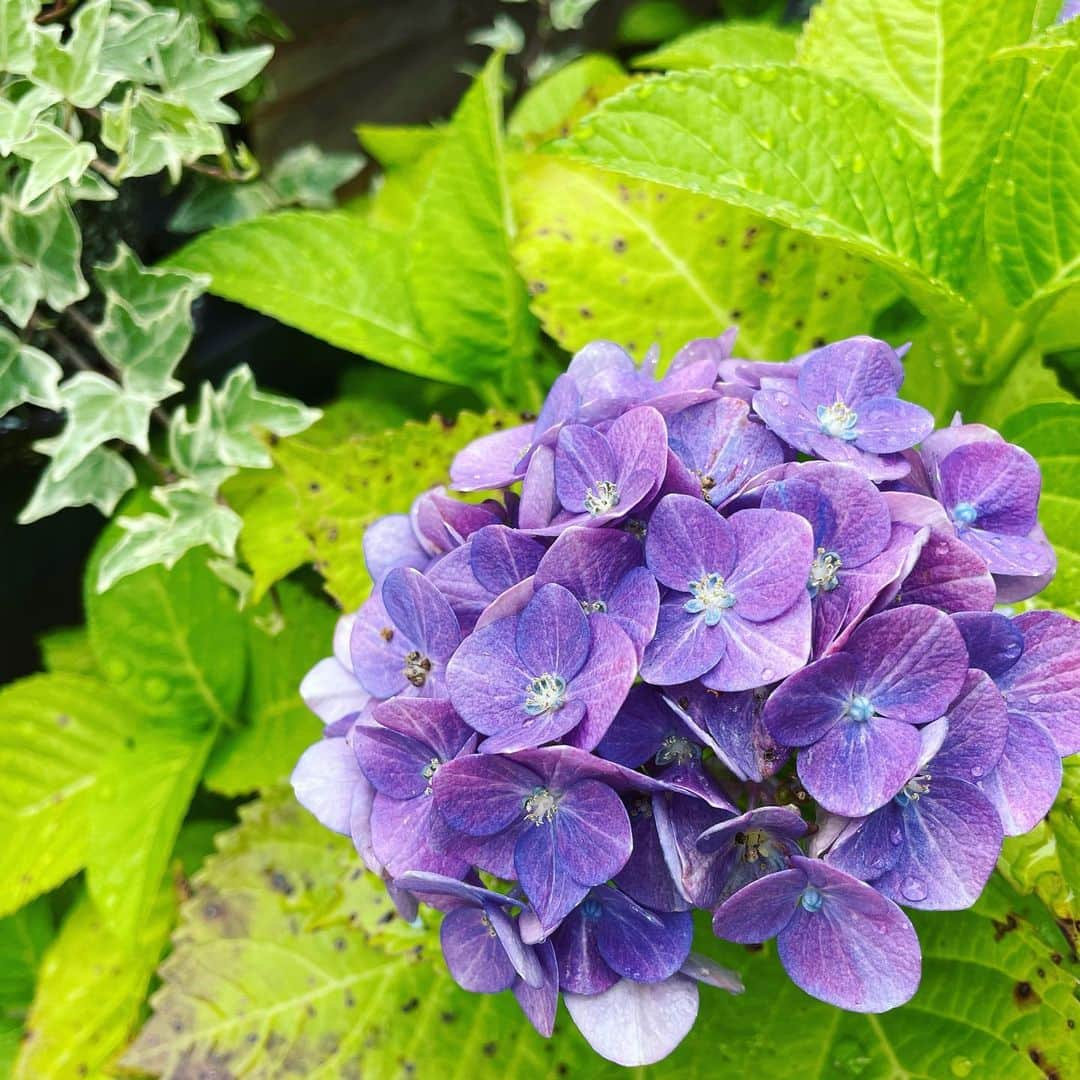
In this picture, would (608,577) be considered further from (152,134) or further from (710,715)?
(152,134)

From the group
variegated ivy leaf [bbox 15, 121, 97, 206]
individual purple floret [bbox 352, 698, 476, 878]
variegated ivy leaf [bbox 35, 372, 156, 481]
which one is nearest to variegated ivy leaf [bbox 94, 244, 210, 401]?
variegated ivy leaf [bbox 35, 372, 156, 481]

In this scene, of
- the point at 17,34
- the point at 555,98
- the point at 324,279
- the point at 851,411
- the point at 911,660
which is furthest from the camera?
the point at 555,98

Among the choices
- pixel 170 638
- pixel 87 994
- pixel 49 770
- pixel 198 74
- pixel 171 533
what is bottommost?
pixel 87 994

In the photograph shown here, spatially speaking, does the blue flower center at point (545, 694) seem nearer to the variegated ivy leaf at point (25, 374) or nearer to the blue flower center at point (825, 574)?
the blue flower center at point (825, 574)

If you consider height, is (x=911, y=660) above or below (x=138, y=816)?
above

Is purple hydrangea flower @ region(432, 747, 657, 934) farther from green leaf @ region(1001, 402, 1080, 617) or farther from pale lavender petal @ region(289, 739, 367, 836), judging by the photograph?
green leaf @ region(1001, 402, 1080, 617)

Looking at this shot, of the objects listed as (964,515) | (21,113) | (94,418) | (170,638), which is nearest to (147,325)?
(94,418)
